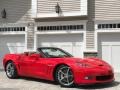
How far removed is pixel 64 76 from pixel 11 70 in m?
3.11

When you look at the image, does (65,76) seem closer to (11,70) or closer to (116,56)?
(11,70)

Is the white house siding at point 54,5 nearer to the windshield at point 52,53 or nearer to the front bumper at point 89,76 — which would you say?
the windshield at point 52,53

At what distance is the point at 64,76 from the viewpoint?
10352 millimetres

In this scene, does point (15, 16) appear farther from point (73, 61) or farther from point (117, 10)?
point (73, 61)

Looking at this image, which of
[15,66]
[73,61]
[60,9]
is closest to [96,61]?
[73,61]

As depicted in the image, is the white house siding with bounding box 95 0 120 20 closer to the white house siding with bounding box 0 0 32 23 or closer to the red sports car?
the white house siding with bounding box 0 0 32 23

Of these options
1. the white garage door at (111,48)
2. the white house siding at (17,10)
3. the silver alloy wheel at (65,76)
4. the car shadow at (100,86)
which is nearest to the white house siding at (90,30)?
the white garage door at (111,48)

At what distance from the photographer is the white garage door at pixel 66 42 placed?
52.4ft

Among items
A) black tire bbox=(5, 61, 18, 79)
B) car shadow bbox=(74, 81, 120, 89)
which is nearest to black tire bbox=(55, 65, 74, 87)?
car shadow bbox=(74, 81, 120, 89)

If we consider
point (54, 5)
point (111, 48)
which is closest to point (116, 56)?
point (111, 48)

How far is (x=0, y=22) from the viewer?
17547mm

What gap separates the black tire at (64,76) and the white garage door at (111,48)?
550 centimetres

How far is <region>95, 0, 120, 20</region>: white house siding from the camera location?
15.4m

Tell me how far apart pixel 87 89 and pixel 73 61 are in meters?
1.02
